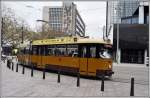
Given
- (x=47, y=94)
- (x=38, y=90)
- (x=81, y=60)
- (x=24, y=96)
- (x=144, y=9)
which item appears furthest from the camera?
(x=144, y=9)

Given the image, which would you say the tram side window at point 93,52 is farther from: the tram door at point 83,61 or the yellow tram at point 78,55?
the tram door at point 83,61

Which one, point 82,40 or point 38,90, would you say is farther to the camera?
point 82,40

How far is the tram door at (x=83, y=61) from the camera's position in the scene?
23.0 m

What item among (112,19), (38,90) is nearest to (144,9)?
(112,19)

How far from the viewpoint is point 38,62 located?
3142cm

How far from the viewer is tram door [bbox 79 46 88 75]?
23016 millimetres

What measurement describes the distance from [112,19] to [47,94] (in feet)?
243

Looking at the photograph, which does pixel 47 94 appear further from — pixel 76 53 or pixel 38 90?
pixel 76 53

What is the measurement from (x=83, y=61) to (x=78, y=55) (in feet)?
2.67

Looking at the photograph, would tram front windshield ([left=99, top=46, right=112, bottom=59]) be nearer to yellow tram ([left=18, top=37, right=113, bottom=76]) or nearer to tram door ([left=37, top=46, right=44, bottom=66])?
yellow tram ([left=18, top=37, right=113, bottom=76])

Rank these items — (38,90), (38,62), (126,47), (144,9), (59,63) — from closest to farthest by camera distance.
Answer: (38,90), (59,63), (38,62), (126,47), (144,9)

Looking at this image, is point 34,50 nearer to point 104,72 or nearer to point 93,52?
point 93,52

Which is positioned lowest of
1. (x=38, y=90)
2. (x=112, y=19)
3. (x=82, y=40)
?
(x=38, y=90)

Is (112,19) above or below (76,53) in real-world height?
above
